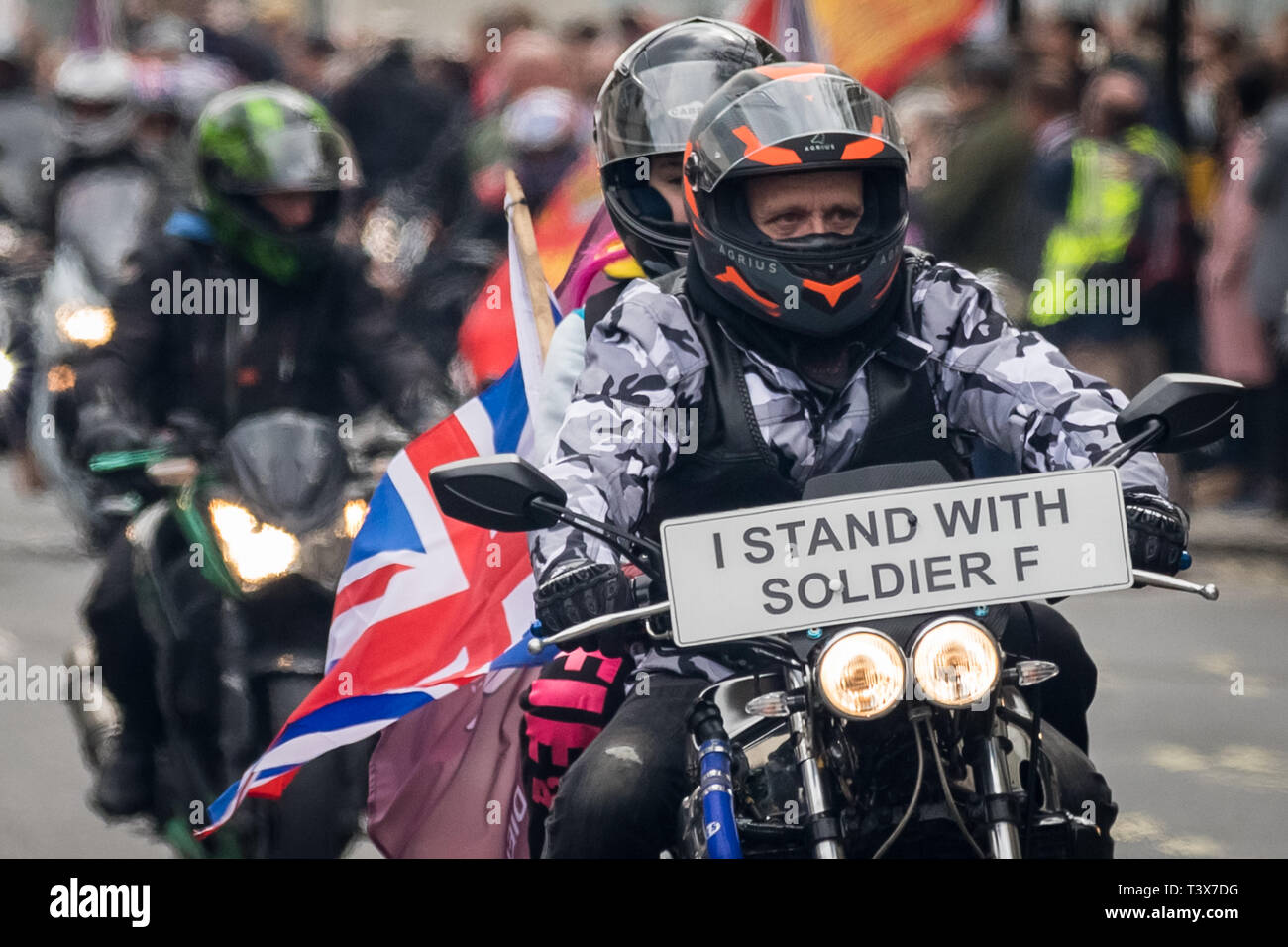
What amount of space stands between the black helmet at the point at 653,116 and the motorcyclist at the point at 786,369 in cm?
106

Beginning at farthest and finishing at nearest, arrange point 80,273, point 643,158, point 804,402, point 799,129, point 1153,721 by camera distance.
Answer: point 80,273
point 1153,721
point 643,158
point 804,402
point 799,129

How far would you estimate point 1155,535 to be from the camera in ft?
A: 11.5

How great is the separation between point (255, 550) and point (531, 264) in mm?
990

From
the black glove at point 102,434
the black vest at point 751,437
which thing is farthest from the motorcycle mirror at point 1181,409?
the black glove at point 102,434

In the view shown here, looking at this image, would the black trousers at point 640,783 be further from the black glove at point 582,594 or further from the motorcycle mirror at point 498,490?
the motorcycle mirror at point 498,490

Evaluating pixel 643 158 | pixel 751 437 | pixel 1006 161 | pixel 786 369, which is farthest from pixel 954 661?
pixel 1006 161

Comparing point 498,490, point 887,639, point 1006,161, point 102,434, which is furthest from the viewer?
point 1006,161

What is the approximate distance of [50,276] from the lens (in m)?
9.15

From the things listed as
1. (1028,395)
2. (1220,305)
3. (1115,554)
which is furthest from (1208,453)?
(1115,554)

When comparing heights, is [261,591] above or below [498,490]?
below

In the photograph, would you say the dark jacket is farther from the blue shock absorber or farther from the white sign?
the white sign

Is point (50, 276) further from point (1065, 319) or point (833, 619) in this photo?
point (833, 619)

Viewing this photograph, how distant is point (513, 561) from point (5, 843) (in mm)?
2017

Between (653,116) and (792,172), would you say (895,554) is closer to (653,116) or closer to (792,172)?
(792,172)
